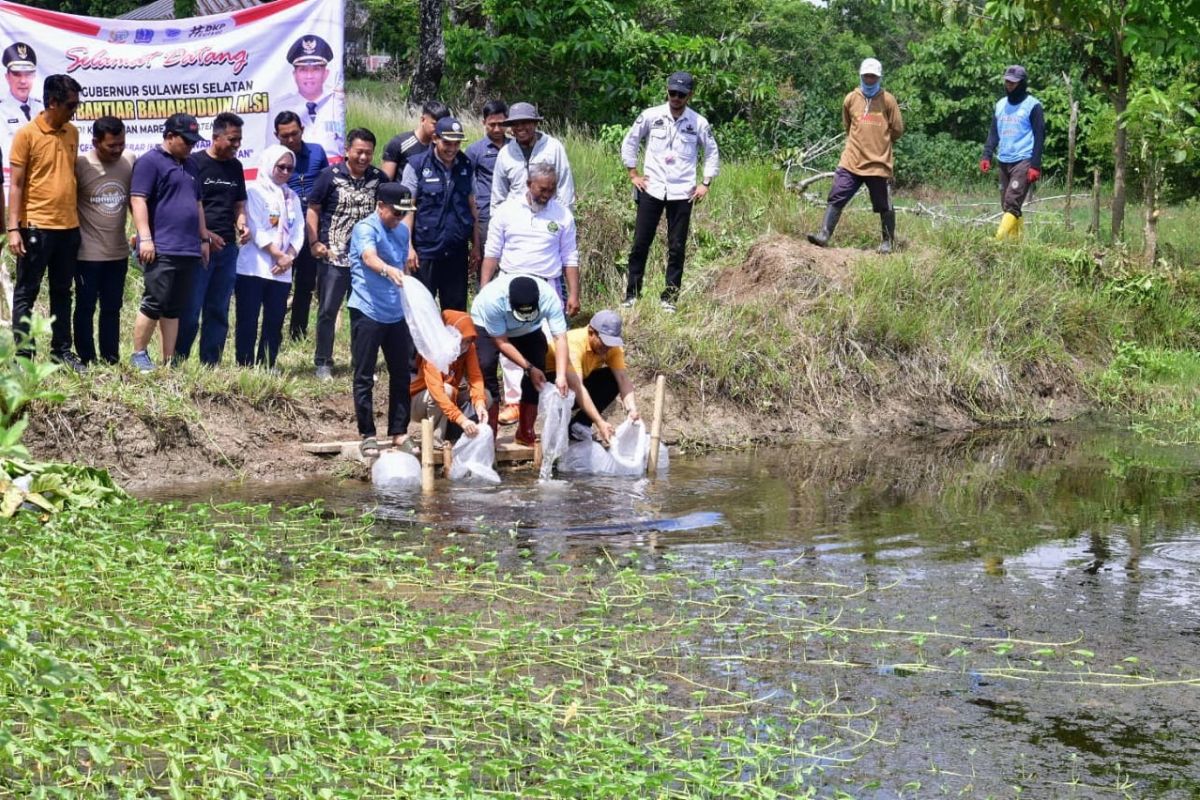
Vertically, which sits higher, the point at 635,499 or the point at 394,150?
the point at 394,150

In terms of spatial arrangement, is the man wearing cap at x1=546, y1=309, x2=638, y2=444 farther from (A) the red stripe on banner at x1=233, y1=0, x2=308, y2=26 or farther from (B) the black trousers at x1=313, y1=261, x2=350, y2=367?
(A) the red stripe on banner at x1=233, y1=0, x2=308, y2=26

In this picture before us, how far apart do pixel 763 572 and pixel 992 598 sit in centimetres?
118

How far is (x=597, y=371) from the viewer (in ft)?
36.5

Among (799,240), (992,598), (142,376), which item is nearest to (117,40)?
(142,376)

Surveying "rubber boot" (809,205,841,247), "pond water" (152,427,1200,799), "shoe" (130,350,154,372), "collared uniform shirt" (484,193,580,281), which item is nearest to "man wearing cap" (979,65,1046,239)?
"rubber boot" (809,205,841,247)

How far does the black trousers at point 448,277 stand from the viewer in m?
11.6

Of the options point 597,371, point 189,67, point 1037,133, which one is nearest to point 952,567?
point 597,371

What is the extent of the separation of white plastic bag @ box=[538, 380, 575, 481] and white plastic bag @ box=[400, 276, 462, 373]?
74 centimetres

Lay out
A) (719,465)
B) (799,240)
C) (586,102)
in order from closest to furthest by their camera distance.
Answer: (719,465)
(799,240)
(586,102)

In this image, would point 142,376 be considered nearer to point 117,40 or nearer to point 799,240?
point 117,40

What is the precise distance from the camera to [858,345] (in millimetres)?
13148

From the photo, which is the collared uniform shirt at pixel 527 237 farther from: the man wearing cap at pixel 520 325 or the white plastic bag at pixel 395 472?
the white plastic bag at pixel 395 472

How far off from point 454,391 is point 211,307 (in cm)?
209

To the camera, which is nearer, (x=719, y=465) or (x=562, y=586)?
(x=562, y=586)
